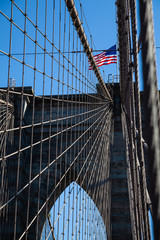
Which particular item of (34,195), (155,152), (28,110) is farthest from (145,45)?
(28,110)

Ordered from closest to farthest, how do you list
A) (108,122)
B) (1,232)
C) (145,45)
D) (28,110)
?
(145,45) < (1,232) < (108,122) < (28,110)

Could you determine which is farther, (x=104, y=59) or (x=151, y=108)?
(x=104, y=59)

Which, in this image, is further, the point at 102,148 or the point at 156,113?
the point at 102,148

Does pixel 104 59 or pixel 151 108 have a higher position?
pixel 104 59

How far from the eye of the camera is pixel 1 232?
1034 cm

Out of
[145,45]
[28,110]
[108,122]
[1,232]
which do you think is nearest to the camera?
[145,45]

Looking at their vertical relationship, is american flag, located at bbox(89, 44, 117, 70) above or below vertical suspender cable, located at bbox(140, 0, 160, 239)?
above

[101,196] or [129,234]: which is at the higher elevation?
[101,196]

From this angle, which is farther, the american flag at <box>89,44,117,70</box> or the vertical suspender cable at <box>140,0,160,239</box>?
the american flag at <box>89,44,117,70</box>

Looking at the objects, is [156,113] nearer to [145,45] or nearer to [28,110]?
[145,45]

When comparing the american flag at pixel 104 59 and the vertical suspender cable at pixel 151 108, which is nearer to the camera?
the vertical suspender cable at pixel 151 108

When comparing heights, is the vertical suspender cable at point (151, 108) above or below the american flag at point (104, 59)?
below

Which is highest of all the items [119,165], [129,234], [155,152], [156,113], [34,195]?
[156,113]

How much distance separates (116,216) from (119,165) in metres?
1.53
